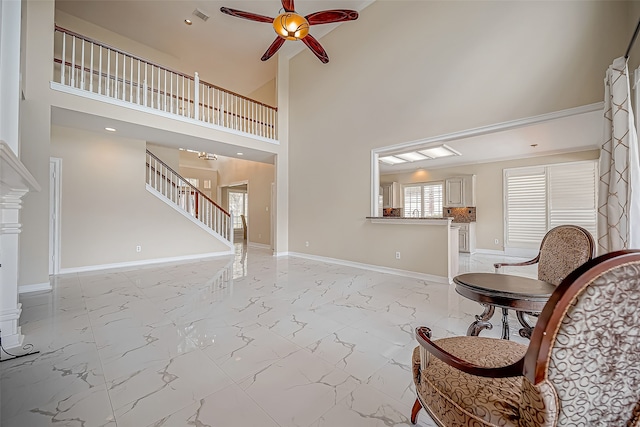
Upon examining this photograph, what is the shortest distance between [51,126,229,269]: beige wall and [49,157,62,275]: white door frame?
0.08m

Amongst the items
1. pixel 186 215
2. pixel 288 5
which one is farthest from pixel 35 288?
pixel 288 5

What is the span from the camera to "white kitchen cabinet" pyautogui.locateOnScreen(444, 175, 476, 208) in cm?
719

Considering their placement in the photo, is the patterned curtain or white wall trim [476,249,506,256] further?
white wall trim [476,249,506,256]

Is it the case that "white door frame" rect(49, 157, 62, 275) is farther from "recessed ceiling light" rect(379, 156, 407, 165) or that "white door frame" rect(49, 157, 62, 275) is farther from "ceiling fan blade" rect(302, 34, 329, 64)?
"recessed ceiling light" rect(379, 156, 407, 165)

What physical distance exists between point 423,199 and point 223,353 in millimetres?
7514

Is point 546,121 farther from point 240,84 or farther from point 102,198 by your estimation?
point 240,84

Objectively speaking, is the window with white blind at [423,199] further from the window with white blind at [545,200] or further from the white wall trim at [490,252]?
the window with white blind at [545,200]

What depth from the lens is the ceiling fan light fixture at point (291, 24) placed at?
11.3 feet

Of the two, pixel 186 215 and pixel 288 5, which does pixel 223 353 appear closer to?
pixel 288 5

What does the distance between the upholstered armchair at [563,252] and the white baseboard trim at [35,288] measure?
6048mm

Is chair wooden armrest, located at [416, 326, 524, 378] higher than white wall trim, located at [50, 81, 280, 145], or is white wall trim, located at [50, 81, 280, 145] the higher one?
white wall trim, located at [50, 81, 280, 145]

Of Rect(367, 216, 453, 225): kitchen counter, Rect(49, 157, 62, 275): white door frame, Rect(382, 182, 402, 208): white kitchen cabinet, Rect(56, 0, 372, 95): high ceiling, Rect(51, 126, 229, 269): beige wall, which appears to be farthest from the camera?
Rect(382, 182, 402, 208): white kitchen cabinet

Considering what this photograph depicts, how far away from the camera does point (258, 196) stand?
8266 millimetres

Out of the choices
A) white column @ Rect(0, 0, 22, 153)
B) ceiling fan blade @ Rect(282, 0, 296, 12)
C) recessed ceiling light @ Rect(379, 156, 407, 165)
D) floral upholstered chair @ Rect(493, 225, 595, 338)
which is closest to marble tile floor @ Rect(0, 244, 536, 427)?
floral upholstered chair @ Rect(493, 225, 595, 338)
